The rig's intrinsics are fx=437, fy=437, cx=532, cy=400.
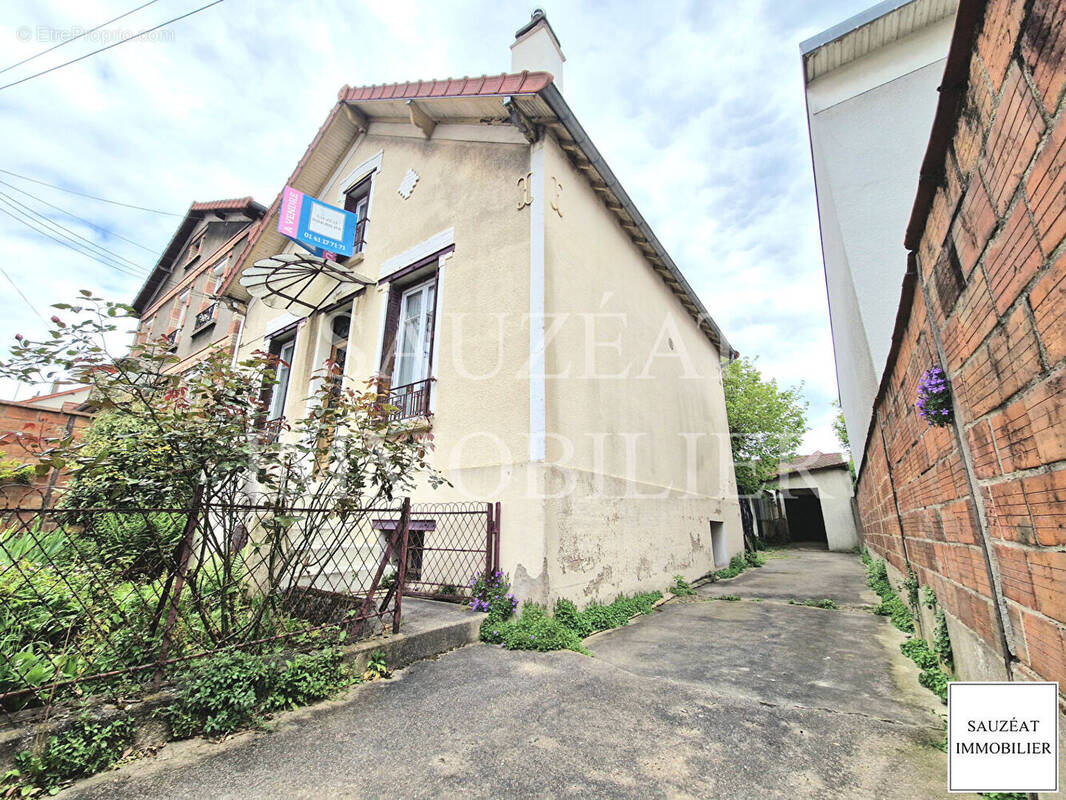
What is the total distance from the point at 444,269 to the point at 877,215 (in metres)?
7.47

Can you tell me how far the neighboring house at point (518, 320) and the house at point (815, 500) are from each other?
1029 cm

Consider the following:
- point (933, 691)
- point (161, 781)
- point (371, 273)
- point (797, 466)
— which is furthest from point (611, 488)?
point (797, 466)

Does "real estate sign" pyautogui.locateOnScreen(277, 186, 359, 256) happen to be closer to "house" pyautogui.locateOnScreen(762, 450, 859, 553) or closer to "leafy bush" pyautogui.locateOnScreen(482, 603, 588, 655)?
"leafy bush" pyautogui.locateOnScreen(482, 603, 588, 655)

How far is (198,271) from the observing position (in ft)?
45.5

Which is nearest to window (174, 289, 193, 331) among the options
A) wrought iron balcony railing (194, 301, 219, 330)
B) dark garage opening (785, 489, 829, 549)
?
wrought iron balcony railing (194, 301, 219, 330)

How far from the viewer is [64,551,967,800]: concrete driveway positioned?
1.78 metres

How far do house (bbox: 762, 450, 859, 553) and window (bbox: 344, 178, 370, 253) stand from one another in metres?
17.1

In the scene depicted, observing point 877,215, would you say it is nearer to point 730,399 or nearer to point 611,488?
point 611,488

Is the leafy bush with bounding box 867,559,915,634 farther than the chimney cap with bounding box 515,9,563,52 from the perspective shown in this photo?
No

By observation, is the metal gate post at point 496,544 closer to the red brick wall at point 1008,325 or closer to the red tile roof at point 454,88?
the red brick wall at point 1008,325

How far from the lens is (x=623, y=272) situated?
280 inches

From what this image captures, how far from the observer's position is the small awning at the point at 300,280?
6.64 meters

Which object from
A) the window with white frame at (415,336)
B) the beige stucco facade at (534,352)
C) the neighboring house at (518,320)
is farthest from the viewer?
the window with white frame at (415,336)

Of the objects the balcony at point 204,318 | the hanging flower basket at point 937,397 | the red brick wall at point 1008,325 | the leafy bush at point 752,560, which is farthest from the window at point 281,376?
the leafy bush at point 752,560
